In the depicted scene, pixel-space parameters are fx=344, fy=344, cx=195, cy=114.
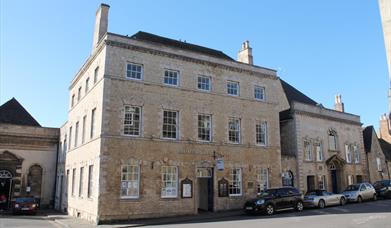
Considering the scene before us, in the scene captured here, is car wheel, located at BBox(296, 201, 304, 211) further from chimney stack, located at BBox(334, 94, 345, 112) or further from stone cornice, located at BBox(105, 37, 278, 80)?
chimney stack, located at BBox(334, 94, 345, 112)

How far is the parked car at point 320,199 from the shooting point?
23.7 m

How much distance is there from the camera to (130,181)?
20.1 m

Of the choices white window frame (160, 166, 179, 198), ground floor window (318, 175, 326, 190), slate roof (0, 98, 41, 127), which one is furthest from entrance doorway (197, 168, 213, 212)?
slate roof (0, 98, 41, 127)

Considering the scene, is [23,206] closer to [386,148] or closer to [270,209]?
[270,209]

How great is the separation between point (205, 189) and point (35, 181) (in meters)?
16.9

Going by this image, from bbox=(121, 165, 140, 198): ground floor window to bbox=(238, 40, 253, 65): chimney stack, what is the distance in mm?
15101

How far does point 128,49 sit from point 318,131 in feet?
65.5

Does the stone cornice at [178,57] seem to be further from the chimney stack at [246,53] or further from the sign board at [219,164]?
the sign board at [219,164]

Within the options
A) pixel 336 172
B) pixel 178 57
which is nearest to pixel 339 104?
pixel 336 172

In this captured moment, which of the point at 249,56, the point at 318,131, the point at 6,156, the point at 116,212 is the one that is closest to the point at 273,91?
the point at 249,56

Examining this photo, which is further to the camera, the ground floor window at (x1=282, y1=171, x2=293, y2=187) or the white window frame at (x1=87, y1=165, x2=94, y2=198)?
the ground floor window at (x1=282, y1=171, x2=293, y2=187)

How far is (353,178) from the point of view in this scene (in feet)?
114

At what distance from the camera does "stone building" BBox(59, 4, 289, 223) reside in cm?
2016

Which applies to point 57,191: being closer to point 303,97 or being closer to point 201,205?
point 201,205
